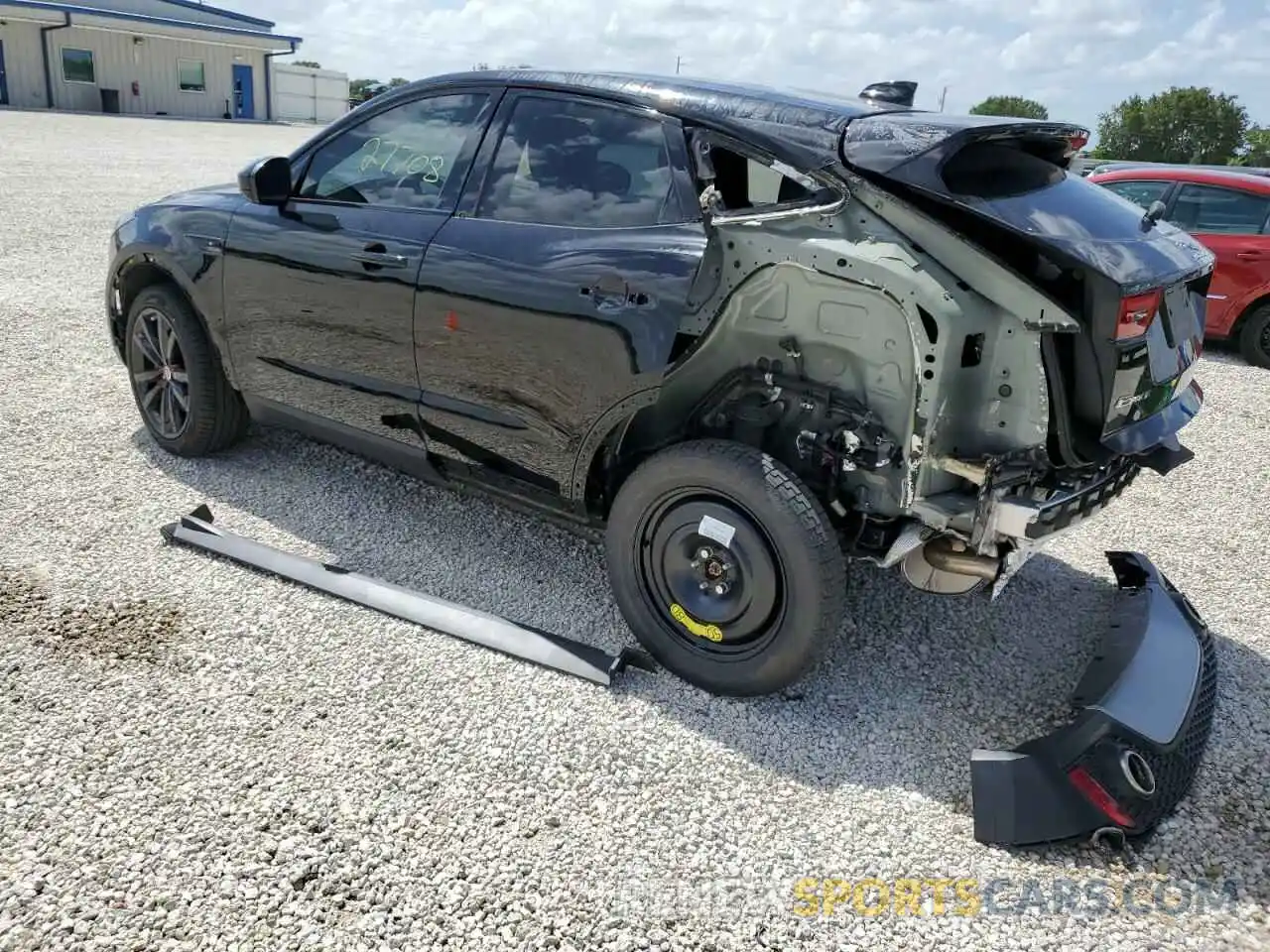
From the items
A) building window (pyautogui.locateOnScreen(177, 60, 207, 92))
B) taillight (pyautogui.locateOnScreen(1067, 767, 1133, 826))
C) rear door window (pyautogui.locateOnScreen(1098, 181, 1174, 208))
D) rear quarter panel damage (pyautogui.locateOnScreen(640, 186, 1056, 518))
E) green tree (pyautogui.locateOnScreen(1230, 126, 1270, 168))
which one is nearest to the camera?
taillight (pyautogui.locateOnScreen(1067, 767, 1133, 826))

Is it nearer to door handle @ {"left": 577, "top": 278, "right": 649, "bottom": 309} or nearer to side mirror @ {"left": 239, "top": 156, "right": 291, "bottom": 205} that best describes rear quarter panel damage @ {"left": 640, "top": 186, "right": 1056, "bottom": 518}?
door handle @ {"left": 577, "top": 278, "right": 649, "bottom": 309}

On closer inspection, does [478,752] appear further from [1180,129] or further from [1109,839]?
[1180,129]

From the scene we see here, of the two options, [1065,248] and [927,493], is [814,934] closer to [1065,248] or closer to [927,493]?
[927,493]

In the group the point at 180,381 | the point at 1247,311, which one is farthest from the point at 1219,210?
the point at 180,381

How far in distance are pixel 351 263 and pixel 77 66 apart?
41.5 metres

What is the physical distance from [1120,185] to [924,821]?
27.0ft

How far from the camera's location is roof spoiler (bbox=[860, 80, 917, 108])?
363 cm

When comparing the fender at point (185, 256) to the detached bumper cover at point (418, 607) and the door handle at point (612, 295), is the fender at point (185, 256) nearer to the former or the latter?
the detached bumper cover at point (418, 607)

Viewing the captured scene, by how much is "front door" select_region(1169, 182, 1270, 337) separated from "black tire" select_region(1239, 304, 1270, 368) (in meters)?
0.12

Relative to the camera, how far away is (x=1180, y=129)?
142 ft

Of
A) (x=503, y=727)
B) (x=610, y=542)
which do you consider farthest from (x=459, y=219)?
(x=503, y=727)

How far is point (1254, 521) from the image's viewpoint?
496 centimetres

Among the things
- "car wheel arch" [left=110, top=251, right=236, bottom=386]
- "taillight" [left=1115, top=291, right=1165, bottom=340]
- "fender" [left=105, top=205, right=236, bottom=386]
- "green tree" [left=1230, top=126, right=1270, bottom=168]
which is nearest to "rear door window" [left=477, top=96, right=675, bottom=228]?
"taillight" [left=1115, top=291, right=1165, bottom=340]

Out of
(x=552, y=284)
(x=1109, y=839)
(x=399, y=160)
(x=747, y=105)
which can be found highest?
(x=747, y=105)
